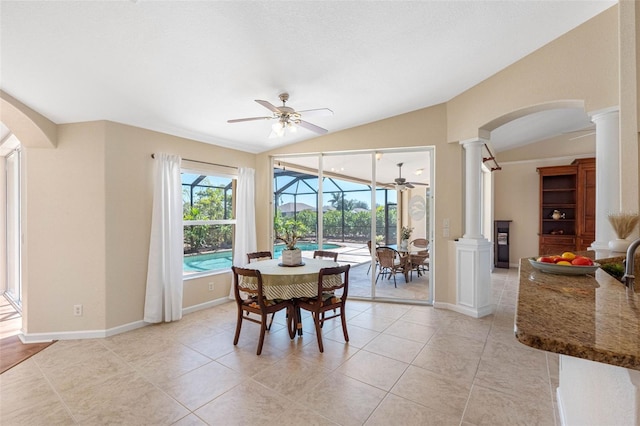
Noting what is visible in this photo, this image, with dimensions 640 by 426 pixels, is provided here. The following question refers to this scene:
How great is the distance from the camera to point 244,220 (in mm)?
4941

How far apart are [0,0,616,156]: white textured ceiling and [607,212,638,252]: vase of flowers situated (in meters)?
1.88

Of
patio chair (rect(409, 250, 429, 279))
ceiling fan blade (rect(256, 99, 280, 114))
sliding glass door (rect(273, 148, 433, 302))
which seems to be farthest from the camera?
patio chair (rect(409, 250, 429, 279))

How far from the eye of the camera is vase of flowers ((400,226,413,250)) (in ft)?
16.4

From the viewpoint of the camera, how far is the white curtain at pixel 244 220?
16.1 feet

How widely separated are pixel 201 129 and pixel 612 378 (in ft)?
14.7

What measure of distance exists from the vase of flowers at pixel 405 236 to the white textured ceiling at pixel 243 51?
7.28 feet

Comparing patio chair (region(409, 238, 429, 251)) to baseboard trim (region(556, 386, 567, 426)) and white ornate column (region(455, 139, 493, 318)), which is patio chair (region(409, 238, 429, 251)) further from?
baseboard trim (region(556, 386, 567, 426))

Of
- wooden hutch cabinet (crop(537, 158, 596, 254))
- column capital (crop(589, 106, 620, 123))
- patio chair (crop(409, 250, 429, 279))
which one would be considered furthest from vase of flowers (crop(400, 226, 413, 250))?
wooden hutch cabinet (crop(537, 158, 596, 254))

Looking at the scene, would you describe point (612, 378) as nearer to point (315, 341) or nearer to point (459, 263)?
point (315, 341)

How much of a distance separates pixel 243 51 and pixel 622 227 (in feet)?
11.3

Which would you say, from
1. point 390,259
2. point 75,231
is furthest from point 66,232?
point 390,259

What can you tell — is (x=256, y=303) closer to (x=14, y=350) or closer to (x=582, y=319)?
(x=14, y=350)

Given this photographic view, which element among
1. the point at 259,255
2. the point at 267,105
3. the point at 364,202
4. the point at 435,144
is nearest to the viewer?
the point at 267,105

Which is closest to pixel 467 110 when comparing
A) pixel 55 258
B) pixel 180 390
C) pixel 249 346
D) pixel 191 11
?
pixel 191 11
